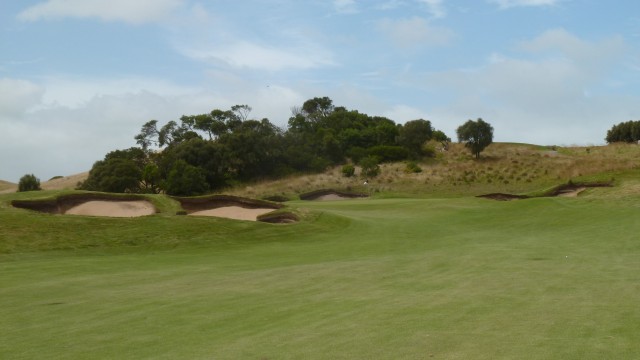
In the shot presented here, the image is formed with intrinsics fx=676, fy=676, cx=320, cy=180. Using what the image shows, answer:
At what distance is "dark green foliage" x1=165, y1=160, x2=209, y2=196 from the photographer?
61.3m

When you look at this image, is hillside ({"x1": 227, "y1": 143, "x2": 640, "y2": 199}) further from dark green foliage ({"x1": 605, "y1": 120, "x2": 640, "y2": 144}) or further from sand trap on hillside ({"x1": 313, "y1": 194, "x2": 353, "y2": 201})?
dark green foliage ({"x1": 605, "y1": 120, "x2": 640, "y2": 144})

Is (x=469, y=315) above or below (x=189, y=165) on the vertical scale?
below

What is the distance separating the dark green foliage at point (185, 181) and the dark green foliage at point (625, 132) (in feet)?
199

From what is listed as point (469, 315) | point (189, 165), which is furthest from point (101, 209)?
point (189, 165)

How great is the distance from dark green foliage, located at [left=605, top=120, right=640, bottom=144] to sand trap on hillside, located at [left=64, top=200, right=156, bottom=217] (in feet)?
261

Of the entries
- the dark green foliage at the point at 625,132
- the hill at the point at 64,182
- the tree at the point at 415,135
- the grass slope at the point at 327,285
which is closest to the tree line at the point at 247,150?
the tree at the point at 415,135

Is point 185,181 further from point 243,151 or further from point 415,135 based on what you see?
point 415,135

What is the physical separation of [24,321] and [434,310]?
6.58m

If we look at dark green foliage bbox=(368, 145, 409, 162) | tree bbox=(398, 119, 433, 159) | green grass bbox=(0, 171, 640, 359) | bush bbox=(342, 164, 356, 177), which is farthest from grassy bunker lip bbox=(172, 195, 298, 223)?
tree bbox=(398, 119, 433, 159)

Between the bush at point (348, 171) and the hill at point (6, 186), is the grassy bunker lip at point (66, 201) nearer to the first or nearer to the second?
the bush at point (348, 171)

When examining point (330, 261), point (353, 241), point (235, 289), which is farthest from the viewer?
point (353, 241)

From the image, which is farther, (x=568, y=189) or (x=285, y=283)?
(x=568, y=189)

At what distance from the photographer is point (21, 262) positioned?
1912cm

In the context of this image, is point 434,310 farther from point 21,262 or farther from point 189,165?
point 189,165
